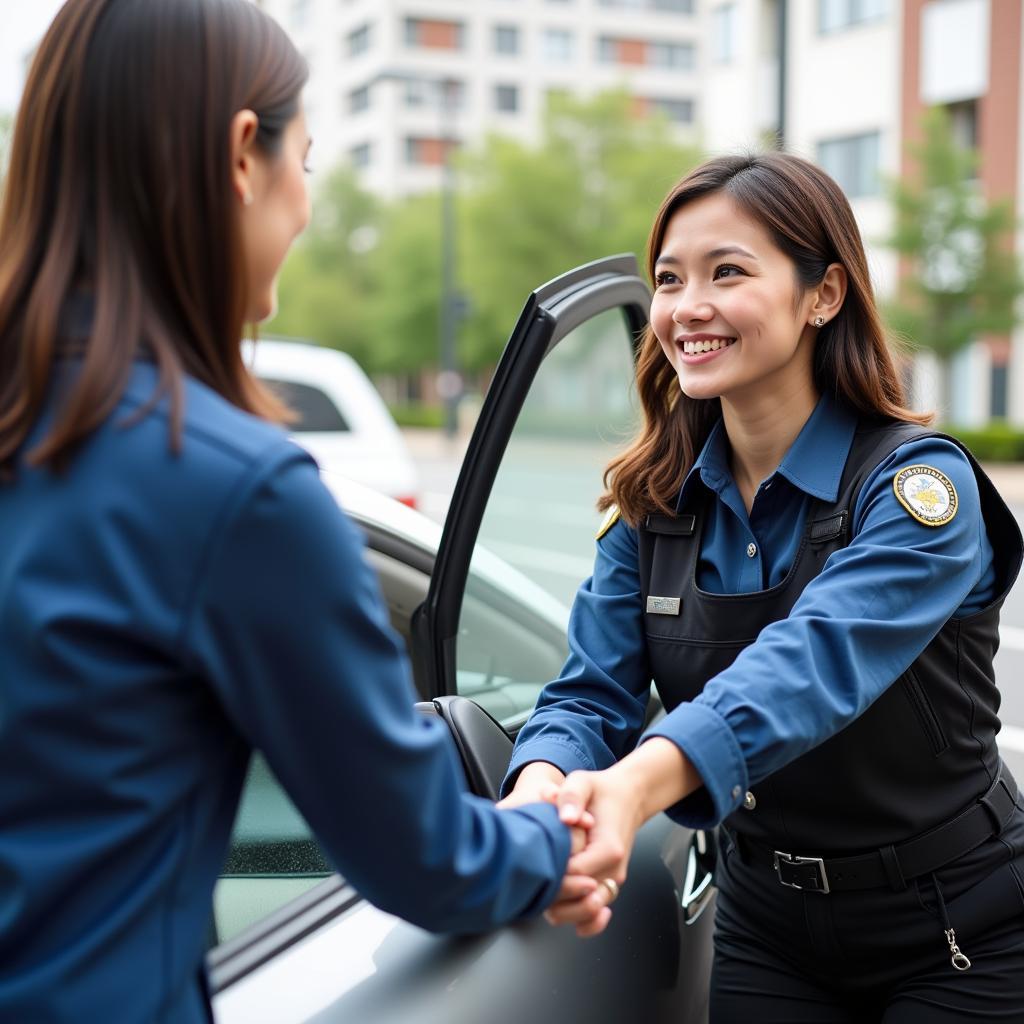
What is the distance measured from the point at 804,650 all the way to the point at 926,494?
0.30 meters

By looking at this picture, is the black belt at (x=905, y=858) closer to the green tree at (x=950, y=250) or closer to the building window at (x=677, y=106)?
the green tree at (x=950, y=250)

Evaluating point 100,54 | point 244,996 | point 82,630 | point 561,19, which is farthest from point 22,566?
point 561,19

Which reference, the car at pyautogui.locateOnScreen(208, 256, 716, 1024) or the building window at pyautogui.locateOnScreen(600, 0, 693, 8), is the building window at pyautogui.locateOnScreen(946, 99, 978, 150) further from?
the building window at pyautogui.locateOnScreen(600, 0, 693, 8)

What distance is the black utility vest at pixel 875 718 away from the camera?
5.54ft

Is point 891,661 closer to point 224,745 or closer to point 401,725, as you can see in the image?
point 401,725

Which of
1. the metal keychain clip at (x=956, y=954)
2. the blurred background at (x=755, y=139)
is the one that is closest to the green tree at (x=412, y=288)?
the blurred background at (x=755, y=139)

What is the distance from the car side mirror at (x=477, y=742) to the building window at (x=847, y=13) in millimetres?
25061

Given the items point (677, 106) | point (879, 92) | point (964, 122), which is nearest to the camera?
point (964, 122)

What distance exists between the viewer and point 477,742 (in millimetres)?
1669

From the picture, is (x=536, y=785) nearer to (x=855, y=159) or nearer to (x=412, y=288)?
(x=855, y=159)

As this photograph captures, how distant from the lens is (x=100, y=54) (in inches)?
39.3

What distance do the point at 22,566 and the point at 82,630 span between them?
7 centimetres

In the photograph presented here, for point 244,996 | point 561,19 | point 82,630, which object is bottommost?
point 244,996

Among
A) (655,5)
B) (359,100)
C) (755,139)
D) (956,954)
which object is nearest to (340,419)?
(755,139)
